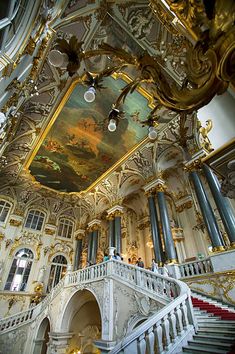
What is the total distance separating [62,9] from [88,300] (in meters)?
11.5

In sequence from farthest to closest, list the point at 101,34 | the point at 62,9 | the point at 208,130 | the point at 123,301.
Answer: the point at 101,34 < the point at 123,301 < the point at 62,9 < the point at 208,130

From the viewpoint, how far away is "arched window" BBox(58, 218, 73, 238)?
17.2m

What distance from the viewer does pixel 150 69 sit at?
188cm

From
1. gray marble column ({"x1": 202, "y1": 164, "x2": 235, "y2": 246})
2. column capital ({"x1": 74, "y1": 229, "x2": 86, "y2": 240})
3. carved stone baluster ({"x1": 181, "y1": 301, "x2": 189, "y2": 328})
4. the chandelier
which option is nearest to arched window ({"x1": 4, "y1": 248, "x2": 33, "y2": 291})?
column capital ({"x1": 74, "y1": 229, "x2": 86, "y2": 240})

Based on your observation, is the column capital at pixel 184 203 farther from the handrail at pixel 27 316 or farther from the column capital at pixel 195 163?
the handrail at pixel 27 316

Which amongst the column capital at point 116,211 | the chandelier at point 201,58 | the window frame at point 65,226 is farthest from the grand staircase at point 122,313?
the window frame at point 65,226

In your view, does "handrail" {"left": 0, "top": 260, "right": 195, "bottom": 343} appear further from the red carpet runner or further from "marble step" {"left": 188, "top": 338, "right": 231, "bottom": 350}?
the red carpet runner

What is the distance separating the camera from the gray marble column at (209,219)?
22.9 feet

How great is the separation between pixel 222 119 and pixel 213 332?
4.23 m

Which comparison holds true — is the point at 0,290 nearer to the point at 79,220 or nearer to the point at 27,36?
the point at 79,220

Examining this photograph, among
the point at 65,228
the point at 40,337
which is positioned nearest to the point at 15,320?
the point at 40,337

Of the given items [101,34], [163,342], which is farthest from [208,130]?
[101,34]

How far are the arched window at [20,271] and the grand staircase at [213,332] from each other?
41.5 ft

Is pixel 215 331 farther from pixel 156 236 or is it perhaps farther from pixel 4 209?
pixel 4 209
